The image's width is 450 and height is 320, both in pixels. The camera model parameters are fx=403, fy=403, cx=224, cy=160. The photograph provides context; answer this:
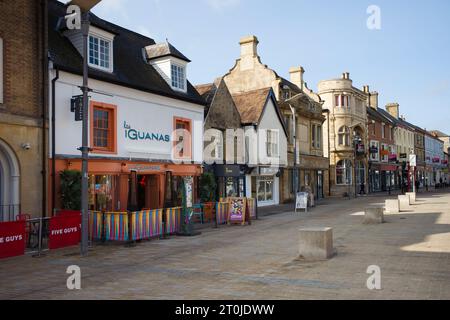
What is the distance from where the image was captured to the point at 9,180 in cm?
1357

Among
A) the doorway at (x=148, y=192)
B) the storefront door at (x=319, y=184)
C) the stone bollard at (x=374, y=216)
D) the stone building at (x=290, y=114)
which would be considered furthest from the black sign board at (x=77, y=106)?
the storefront door at (x=319, y=184)

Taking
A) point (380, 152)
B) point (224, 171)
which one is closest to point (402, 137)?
point (380, 152)

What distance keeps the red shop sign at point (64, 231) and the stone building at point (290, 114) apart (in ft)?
70.2

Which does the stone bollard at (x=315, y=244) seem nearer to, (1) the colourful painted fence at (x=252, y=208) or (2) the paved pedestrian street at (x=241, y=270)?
(2) the paved pedestrian street at (x=241, y=270)

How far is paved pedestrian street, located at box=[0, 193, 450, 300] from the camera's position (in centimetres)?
732

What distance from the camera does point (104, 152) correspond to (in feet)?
54.6

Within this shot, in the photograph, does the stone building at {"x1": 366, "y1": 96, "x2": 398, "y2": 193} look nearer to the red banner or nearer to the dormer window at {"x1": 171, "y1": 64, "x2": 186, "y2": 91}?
the dormer window at {"x1": 171, "y1": 64, "x2": 186, "y2": 91}

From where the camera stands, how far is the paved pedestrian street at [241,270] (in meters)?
7.32

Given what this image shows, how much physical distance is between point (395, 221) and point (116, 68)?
47.4 feet

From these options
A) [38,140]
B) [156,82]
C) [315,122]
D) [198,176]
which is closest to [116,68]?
[156,82]

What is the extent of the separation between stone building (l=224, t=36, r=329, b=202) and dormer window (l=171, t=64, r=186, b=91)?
12.2 meters

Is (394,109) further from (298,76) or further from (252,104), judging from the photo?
(252,104)

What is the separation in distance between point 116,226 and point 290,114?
23.3 meters
